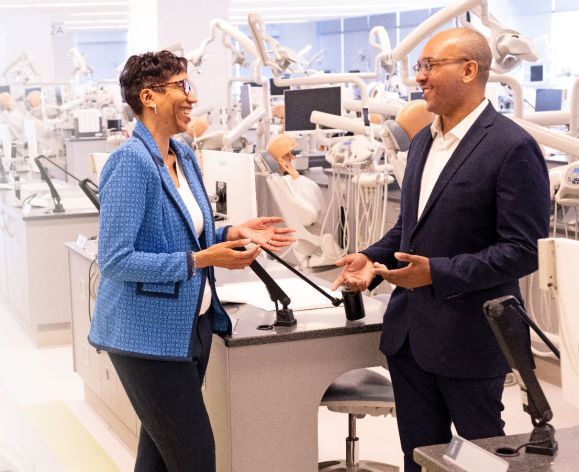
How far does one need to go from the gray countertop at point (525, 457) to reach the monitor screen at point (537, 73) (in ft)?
43.3

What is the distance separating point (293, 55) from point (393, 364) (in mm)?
4290

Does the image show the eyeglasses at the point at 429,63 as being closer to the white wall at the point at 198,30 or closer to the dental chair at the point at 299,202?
the dental chair at the point at 299,202

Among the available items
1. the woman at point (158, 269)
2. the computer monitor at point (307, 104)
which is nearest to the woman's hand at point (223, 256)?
the woman at point (158, 269)

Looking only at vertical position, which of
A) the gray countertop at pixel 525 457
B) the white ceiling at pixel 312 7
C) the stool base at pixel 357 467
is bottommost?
the stool base at pixel 357 467

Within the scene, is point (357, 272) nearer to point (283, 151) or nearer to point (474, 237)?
point (474, 237)

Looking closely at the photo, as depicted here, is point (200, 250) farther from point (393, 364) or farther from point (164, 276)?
point (393, 364)

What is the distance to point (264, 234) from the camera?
8.68 ft

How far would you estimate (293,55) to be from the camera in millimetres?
6523

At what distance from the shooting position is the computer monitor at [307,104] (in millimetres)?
6777

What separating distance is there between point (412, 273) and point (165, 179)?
0.67m

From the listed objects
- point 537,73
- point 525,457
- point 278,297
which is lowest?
point 525,457

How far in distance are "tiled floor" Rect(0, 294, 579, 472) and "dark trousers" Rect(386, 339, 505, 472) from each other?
1458mm

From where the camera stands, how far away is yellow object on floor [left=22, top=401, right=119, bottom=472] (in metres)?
4.05

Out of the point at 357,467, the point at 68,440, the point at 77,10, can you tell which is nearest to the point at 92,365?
the point at 68,440
